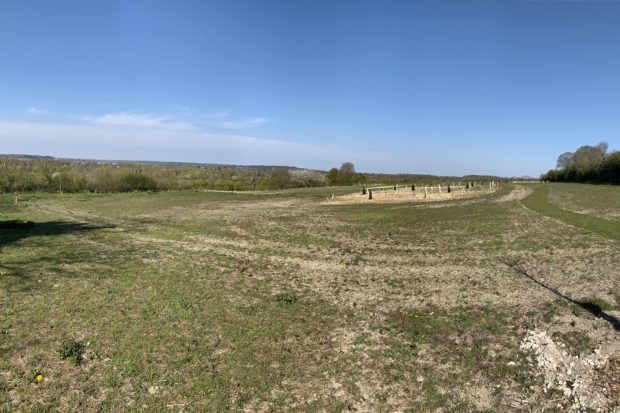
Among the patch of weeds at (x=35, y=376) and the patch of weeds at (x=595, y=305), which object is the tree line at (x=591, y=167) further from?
the patch of weeds at (x=35, y=376)

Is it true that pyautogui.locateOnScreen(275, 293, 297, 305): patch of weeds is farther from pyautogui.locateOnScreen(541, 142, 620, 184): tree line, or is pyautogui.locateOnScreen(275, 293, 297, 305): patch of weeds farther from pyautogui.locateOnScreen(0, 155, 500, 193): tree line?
pyautogui.locateOnScreen(541, 142, 620, 184): tree line

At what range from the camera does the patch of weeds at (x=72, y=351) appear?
20.9ft

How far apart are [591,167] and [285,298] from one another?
117 meters

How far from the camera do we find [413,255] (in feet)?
48.7

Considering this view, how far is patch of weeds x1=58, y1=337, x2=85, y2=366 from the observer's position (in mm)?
6375

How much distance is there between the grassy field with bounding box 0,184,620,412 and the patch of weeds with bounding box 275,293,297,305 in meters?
0.06

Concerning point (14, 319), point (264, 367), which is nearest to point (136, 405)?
point (264, 367)

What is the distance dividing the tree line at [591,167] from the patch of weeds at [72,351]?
108 m

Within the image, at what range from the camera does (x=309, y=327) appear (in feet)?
26.5

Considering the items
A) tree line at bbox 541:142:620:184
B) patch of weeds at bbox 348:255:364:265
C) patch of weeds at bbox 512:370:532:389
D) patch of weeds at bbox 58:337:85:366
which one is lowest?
patch of weeds at bbox 58:337:85:366

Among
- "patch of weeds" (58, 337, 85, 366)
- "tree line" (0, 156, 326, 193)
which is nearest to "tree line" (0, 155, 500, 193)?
"tree line" (0, 156, 326, 193)

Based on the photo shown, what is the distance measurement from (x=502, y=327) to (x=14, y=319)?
1025 cm

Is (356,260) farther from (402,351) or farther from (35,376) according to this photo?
(35,376)

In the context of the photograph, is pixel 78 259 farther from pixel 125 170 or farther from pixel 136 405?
pixel 125 170
